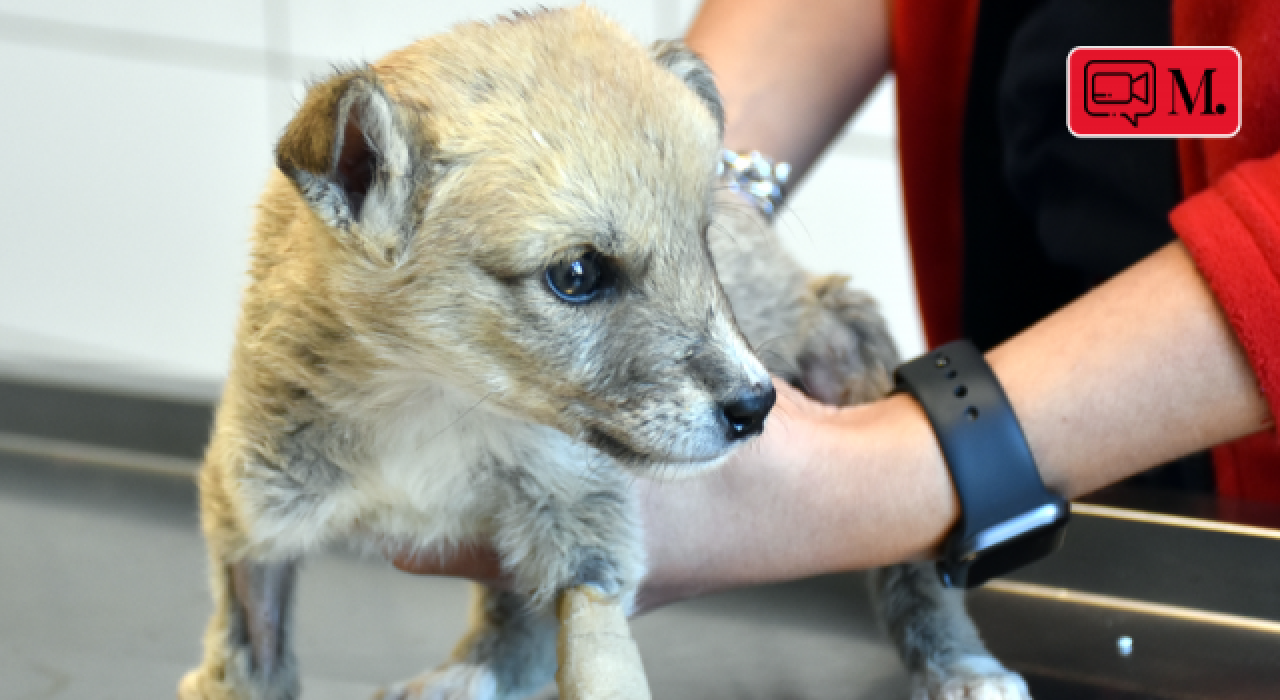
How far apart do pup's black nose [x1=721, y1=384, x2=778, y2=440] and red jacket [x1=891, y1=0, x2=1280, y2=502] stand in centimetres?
40

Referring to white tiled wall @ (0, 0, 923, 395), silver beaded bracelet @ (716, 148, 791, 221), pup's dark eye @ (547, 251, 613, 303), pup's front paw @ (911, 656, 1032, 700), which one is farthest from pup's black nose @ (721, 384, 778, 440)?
white tiled wall @ (0, 0, 923, 395)

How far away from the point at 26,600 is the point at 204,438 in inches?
14.6

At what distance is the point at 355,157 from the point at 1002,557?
65cm

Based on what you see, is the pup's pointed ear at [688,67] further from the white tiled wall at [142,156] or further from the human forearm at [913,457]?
the white tiled wall at [142,156]

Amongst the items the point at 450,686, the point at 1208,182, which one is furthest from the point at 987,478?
the point at 450,686

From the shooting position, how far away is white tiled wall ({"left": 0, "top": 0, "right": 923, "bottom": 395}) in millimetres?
2893

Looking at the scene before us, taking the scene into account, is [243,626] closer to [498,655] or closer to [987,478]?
[498,655]

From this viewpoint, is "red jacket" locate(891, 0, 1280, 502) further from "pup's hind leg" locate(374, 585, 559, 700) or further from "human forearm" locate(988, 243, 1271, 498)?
"pup's hind leg" locate(374, 585, 559, 700)

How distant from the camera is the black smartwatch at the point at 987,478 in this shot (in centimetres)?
104

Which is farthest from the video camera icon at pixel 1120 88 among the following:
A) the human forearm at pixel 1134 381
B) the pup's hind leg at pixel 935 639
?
the pup's hind leg at pixel 935 639

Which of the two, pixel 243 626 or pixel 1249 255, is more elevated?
pixel 1249 255

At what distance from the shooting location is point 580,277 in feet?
2.88

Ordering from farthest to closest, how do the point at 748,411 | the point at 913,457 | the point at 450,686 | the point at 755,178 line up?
1. the point at 755,178
2. the point at 450,686
3. the point at 913,457
4. the point at 748,411

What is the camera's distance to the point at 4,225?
323 centimetres
